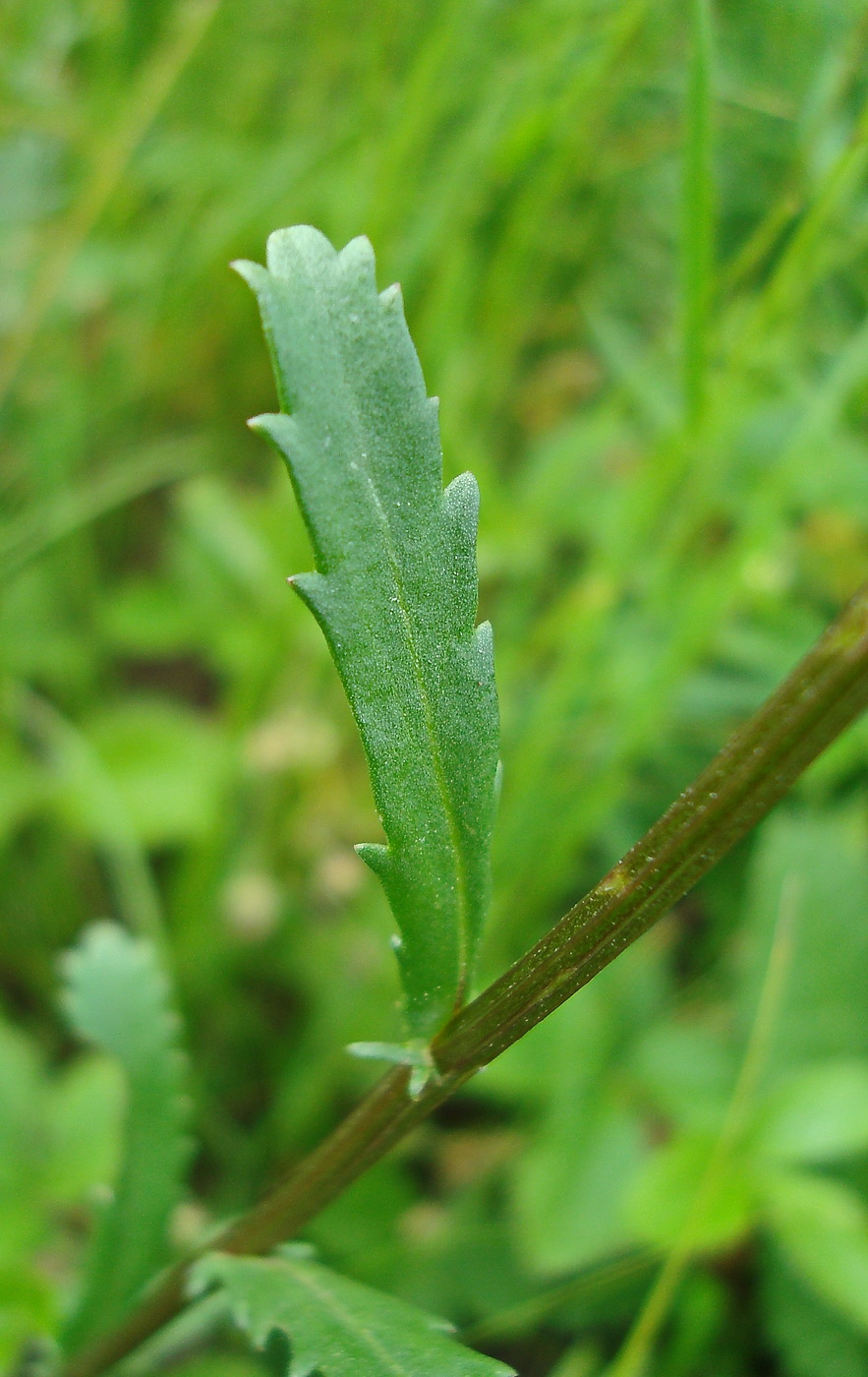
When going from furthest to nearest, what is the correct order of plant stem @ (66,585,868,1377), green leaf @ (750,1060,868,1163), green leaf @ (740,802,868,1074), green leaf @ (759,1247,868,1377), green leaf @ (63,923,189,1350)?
green leaf @ (740,802,868,1074), green leaf @ (759,1247,868,1377), green leaf @ (750,1060,868,1163), green leaf @ (63,923,189,1350), plant stem @ (66,585,868,1377)

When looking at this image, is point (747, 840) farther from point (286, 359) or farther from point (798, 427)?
point (286, 359)

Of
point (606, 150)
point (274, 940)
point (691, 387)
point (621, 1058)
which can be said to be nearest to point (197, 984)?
point (274, 940)

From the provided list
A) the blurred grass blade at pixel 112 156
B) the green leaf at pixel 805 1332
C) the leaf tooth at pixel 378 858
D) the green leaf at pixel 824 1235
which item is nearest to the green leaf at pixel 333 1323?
the leaf tooth at pixel 378 858

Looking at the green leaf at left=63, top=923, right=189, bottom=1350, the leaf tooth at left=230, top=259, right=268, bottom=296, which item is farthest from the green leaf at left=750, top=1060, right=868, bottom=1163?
the leaf tooth at left=230, top=259, right=268, bottom=296

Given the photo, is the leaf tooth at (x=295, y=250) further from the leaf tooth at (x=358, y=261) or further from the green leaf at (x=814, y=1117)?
the green leaf at (x=814, y=1117)

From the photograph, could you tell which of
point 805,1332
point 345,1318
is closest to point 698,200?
point 345,1318

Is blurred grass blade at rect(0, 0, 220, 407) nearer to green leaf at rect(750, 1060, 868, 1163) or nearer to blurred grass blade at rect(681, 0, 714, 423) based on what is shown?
blurred grass blade at rect(681, 0, 714, 423)

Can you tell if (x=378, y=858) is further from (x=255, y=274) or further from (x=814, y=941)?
(x=814, y=941)
